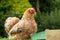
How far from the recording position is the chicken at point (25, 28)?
6.48m

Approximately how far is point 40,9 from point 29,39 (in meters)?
11.0

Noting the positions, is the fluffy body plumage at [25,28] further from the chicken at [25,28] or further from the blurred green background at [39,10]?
the blurred green background at [39,10]

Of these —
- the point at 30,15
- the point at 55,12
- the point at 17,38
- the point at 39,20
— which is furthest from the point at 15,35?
the point at 55,12

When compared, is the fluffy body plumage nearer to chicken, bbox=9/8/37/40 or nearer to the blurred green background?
chicken, bbox=9/8/37/40

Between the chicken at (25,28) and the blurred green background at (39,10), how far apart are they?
20.1 feet

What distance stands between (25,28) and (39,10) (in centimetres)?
1066

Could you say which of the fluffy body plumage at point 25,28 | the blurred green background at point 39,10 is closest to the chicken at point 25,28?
the fluffy body plumage at point 25,28

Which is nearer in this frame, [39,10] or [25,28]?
[25,28]

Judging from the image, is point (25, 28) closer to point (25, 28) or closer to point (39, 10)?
point (25, 28)

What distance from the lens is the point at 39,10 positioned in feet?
56.1

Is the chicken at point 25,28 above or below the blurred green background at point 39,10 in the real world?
above

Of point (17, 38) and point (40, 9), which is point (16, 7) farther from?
point (17, 38)

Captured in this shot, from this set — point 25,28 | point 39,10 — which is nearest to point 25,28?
point 25,28

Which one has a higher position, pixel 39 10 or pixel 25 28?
pixel 25 28
